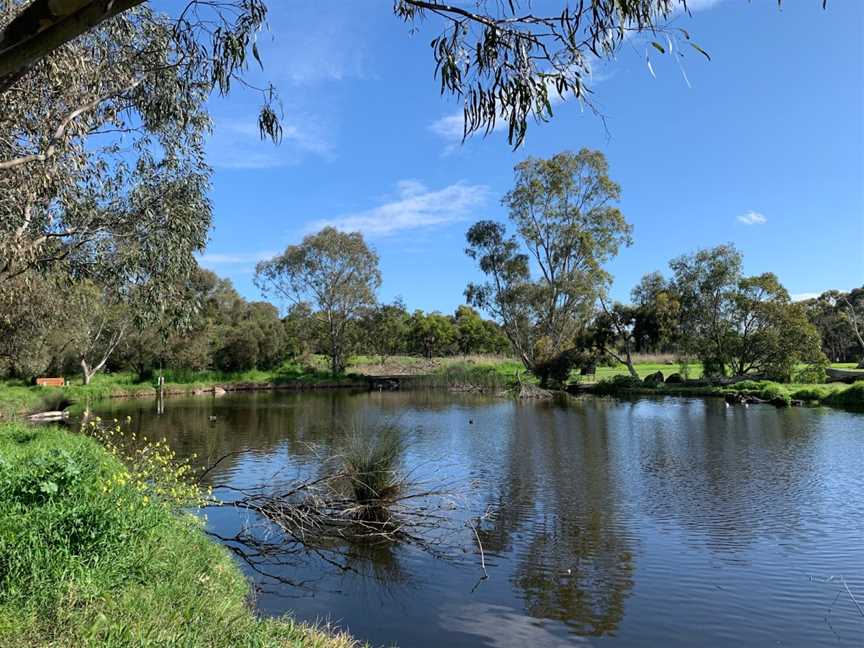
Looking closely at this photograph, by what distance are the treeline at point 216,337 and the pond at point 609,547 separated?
10.4 m

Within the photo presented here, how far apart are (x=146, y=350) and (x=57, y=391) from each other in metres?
11.9

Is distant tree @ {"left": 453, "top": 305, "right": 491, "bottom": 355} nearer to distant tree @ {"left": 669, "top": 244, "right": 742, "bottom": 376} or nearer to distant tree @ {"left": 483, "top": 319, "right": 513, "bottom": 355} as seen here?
distant tree @ {"left": 483, "top": 319, "right": 513, "bottom": 355}

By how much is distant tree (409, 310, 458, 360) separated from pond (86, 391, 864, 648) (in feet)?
147

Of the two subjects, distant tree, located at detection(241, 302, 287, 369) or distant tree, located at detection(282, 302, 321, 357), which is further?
distant tree, located at detection(282, 302, 321, 357)

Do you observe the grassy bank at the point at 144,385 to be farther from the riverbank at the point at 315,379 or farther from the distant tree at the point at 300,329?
the distant tree at the point at 300,329

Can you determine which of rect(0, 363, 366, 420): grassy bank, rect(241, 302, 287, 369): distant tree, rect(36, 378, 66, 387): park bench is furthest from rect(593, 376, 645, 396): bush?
rect(36, 378, 66, 387): park bench

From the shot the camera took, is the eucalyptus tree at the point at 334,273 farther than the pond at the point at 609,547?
Yes

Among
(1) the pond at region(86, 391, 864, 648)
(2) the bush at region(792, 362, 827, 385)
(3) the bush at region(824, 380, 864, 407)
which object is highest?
(2) the bush at region(792, 362, 827, 385)

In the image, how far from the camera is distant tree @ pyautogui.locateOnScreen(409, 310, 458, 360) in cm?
6319

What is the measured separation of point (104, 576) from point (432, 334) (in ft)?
195

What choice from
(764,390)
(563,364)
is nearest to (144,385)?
(563,364)

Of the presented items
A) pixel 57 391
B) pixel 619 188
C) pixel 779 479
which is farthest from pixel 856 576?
pixel 619 188

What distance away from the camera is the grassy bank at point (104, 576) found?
3.48 metres

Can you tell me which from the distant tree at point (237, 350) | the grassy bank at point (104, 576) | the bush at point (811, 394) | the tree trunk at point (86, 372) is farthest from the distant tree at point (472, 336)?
the grassy bank at point (104, 576)
